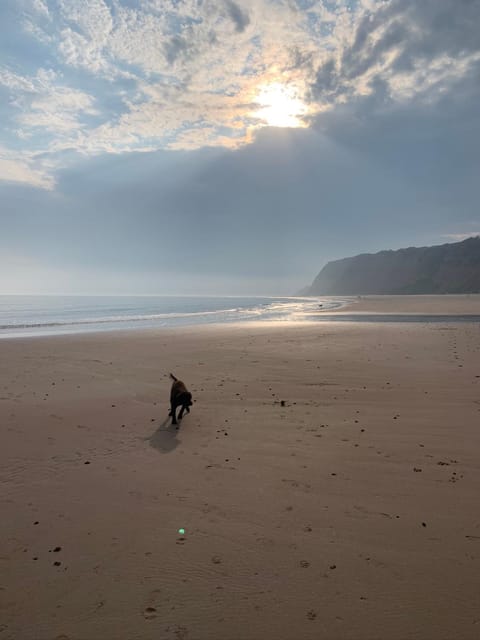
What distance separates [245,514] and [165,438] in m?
3.38

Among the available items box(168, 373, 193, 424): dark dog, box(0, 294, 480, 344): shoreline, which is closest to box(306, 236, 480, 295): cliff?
box(0, 294, 480, 344): shoreline

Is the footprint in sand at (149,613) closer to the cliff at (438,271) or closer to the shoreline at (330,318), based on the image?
the shoreline at (330,318)

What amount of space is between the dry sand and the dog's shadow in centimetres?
6

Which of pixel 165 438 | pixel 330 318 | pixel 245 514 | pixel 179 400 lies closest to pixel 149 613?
pixel 245 514

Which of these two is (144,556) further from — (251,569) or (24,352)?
(24,352)

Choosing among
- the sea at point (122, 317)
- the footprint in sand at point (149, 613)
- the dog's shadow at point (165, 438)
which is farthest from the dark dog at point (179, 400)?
the sea at point (122, 317)

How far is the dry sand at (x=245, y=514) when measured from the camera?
11.1ft

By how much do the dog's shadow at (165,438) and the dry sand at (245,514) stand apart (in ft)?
0.20

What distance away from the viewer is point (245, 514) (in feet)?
16.2

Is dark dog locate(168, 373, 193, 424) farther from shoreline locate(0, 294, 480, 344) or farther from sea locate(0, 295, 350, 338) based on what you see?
sea locate(0, 295, 350, 338)

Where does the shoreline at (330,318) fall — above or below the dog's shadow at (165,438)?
above

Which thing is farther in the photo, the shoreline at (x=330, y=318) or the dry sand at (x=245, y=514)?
the shoreline at (x=330, y=318)

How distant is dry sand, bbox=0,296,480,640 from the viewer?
3.39 meters

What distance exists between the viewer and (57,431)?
8.23 meters
